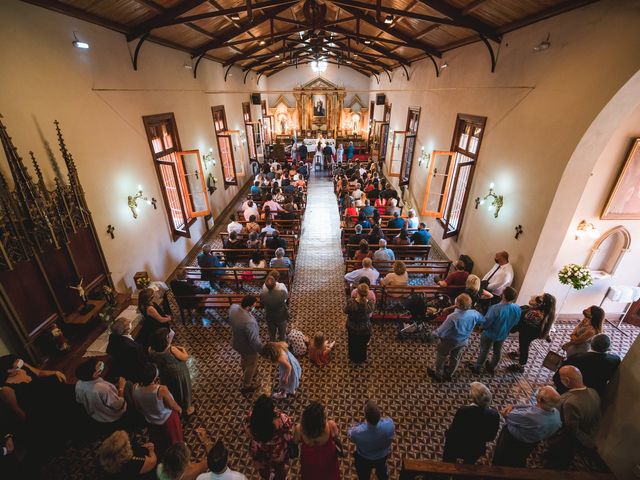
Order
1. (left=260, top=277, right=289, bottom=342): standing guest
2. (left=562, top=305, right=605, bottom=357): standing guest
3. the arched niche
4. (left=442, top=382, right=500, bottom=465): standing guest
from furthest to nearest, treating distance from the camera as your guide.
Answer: the arched niche < (left=260, top=277, right=289, bottom=342): standing guest < (left=562, top=305, right=605, bottom=357): standing guest < (left=442, top=382, right=500, bottom=465): standing guest

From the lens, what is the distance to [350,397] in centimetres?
451

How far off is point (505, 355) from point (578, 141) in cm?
357

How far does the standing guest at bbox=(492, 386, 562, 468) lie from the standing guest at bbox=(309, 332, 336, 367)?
2498 mm

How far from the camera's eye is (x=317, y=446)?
260 centimetres

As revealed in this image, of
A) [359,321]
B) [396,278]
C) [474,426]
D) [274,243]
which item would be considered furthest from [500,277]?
[274,243]

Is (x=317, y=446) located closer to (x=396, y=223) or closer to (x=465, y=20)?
(x=396, y=223)

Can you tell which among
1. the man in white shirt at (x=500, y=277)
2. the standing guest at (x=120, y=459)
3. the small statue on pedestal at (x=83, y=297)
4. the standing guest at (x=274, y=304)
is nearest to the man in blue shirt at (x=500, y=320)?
the man in white shirt at (x=500, y=277)

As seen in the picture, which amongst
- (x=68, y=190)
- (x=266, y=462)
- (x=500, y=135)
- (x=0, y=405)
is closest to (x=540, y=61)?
(x=500, y=135)

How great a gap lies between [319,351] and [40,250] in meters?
4.01

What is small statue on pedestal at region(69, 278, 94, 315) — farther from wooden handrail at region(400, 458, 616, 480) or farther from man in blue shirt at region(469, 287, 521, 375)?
man in blue shirt at region(469, 287, 521, 375)

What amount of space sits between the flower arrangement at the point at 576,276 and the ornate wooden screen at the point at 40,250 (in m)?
7.80

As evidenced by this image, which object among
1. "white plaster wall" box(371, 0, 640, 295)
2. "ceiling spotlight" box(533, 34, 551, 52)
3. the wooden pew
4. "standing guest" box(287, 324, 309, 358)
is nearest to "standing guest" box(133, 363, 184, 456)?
"standing guest" box(287, 324, 309, 358)

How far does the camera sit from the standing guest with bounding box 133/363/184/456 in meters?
3.08

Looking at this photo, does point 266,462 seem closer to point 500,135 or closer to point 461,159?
point 500,135
